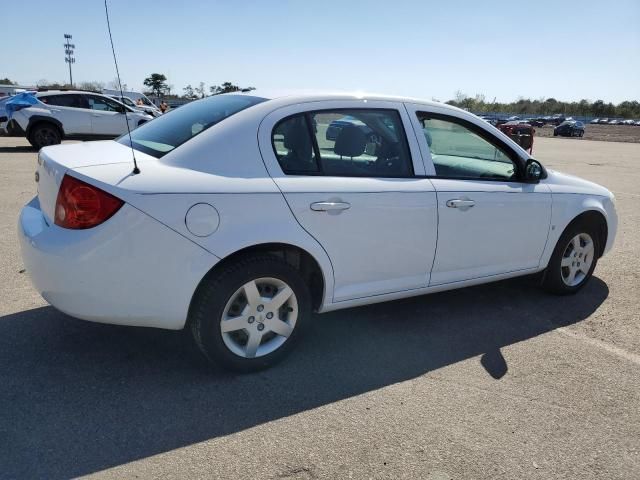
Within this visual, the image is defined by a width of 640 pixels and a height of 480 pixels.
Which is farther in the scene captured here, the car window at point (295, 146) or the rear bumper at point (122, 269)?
the car window at point (295, 146)

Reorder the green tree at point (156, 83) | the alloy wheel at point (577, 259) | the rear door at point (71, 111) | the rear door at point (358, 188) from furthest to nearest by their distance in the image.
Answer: the green tree at point (156, 83) → the rear door at point (71, 111) → the alloy wheel at point (577, 259) → the rear door at point (358, 188)

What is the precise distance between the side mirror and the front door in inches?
1.8

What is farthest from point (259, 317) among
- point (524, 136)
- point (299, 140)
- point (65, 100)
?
point (65, 100)

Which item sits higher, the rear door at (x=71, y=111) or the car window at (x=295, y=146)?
the car window at (x=295, y=146)

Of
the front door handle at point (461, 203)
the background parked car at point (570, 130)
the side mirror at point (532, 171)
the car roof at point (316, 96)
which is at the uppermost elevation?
the car roof at point (316, 96)

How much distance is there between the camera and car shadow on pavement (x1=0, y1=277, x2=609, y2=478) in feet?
8.16

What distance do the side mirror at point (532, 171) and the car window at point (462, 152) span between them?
9 centimetres

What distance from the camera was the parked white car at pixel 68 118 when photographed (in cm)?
1333

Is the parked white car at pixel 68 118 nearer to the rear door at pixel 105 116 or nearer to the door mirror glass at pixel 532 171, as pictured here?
the rear door at pixel 105 116

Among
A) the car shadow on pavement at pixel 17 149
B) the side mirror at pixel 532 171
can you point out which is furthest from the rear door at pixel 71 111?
the side mirror at pixel 532 171

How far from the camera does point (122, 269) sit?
267 cm

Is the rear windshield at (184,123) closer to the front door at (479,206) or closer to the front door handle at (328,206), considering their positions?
the front door handle at (328,206)

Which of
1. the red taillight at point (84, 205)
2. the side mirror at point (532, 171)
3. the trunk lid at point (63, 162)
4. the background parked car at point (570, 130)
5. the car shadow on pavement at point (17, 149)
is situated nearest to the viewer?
the red taillight at point (84, 205)

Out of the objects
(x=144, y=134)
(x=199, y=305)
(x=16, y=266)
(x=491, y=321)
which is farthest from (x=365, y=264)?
(x=16, y=266)
